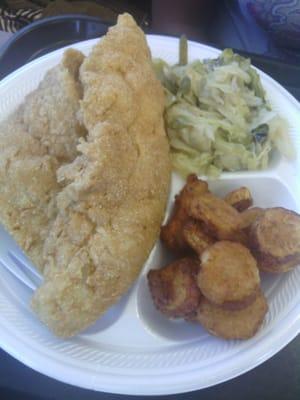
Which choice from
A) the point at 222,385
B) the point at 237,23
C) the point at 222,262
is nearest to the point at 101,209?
the point at 222,262

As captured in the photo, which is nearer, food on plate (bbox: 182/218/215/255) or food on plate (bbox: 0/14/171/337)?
food on plate (bbox: 0/14/171/337)

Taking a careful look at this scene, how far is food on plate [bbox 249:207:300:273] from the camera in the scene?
1.20 metres

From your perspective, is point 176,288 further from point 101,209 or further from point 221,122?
point 221,122

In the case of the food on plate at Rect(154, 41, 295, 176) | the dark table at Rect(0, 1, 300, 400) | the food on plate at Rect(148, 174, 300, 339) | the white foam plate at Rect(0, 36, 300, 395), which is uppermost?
the food on plate at Rect(154, 41, 295, 176)

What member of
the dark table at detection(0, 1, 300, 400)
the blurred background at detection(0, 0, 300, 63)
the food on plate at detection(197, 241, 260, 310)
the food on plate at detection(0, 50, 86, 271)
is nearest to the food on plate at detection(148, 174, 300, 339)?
the food on plate at detection(197, 241, 260, 310)

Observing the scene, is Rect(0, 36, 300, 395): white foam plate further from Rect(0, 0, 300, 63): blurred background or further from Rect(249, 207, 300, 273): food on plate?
Rect(0, 0, 300, 63): blurred background

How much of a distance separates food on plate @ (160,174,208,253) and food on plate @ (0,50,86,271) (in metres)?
0.33

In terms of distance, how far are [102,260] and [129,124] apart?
372mm

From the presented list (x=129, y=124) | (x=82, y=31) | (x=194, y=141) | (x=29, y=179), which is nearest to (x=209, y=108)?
(x=194, y=141)

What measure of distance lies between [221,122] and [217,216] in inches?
15.7

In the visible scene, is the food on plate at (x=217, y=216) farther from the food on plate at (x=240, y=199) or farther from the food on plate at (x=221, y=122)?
the food on plate at (x=221, y=122)

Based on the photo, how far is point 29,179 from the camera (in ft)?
3.98

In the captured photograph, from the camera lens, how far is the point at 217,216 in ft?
4.20

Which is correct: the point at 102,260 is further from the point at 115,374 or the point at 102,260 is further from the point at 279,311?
the point at 279,311
